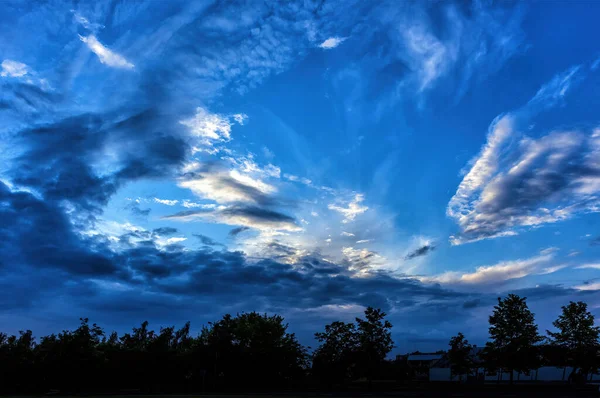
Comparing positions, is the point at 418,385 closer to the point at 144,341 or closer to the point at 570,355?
the point at 570,355

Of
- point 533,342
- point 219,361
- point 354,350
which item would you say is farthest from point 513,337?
point 219,361

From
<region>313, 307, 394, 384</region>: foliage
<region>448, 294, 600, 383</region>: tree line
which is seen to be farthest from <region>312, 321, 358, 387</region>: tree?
<region>448, 294, 600, 383</region>: tree line

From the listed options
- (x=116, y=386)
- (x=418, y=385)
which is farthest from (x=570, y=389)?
(x=116, y=386)

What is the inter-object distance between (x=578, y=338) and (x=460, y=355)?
2058 cm

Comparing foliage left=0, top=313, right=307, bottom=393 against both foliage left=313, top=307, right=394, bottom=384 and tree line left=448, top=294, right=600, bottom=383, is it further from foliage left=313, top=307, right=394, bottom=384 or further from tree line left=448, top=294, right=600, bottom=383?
tree line left=448, top=294, right=600, bottom=383

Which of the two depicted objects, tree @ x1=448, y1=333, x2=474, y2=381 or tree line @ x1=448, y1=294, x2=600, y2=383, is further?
tree @ x1=448, y1=333, x2=474, y2=381

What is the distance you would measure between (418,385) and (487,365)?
494 inches

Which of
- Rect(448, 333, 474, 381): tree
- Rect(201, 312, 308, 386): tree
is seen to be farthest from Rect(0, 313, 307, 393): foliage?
Rect(448, 333, 474, 381): tree

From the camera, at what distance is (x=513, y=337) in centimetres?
7025

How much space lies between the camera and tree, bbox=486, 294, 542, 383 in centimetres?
6850

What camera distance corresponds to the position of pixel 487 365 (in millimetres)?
71938

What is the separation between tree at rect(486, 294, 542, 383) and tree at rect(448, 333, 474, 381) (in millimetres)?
12111

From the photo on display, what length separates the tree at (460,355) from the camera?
83.6 meters

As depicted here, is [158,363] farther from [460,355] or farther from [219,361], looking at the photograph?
[460,355]
